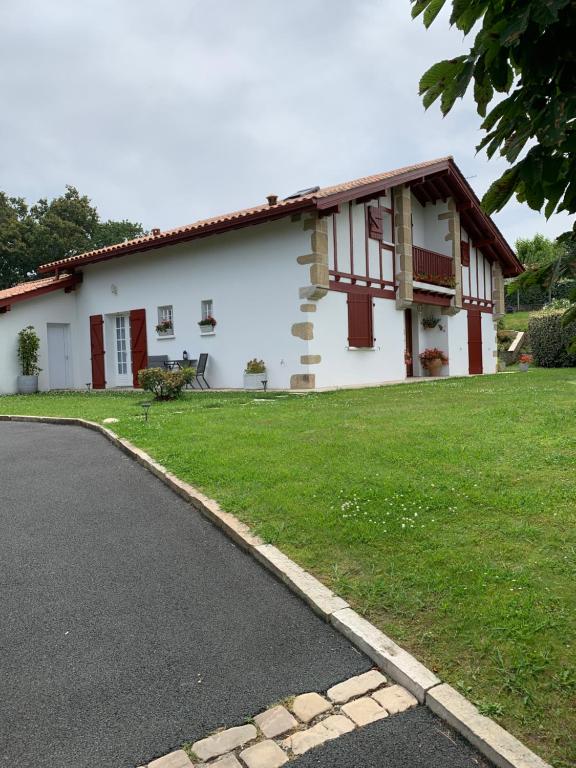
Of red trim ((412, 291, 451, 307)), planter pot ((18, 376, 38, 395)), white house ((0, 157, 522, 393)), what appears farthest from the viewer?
red trim ((412, 291, 451, 307))

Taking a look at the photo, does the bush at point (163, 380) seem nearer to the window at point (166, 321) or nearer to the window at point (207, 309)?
the window at point (207, 309)

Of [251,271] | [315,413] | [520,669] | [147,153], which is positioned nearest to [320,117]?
[251,271]

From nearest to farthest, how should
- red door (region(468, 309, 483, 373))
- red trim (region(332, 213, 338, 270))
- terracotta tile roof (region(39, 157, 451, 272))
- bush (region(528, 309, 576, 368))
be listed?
terracotta tile roof (region(39, 157, 451, 272))
red trim (region(332, 213, 338, 270))
red door (region(468, 309, 483, 373))
bush (region(528, 309, 576, 368))

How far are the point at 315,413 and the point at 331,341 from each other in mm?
5491

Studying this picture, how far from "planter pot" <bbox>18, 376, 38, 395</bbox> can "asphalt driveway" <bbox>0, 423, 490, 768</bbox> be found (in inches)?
502

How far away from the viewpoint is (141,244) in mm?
14883

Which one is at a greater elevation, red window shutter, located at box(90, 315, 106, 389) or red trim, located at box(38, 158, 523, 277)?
red trim, located at box(38, 158, 523, 277)

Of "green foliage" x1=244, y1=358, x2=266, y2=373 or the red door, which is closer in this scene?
"green foliage" x1=244, y1=358, x2=266, y2=373

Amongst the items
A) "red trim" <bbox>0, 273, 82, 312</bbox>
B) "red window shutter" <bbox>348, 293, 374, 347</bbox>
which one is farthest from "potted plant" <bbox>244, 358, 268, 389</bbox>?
"red trim" <bbox>0, 273, 82, 312</bbox>

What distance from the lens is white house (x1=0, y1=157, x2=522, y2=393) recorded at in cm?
1291

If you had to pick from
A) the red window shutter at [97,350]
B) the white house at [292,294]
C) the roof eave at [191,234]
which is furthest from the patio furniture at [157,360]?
the roof eave at [191,234]

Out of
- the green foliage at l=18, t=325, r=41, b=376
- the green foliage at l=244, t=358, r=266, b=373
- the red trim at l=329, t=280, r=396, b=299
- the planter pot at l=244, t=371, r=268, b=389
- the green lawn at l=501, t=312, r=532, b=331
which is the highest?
the green lawn at l=501, t=312, r=532, b=331

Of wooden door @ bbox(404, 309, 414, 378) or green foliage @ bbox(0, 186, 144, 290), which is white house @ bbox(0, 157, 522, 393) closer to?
wooden door @ bbox(404, 309, 414, 378)

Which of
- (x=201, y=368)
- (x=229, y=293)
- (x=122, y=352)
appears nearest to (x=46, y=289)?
(x=122, y=352)
